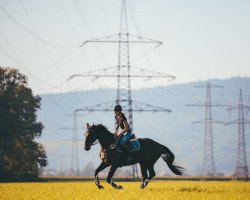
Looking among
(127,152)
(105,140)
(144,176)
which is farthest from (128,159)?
(105,140)

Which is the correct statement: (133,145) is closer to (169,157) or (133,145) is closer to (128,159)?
(128,159)

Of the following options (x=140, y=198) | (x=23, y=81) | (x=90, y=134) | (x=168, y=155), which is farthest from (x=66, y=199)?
(x=23, y=81)

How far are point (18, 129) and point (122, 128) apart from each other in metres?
42.0

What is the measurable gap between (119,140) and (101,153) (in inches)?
33.5

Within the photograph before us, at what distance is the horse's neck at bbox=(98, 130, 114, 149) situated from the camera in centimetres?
2252

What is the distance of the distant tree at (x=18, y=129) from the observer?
6169cm

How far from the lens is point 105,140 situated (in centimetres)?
2255

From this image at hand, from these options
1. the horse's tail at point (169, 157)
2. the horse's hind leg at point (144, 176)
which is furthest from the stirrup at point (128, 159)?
the horse's tail at point (169, 157)

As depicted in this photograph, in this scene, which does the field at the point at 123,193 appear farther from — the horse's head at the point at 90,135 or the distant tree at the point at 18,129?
the distant tree at the point at 18,129

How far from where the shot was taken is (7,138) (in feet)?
204

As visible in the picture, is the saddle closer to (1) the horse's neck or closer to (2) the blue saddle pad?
(2) the blue saddle pad

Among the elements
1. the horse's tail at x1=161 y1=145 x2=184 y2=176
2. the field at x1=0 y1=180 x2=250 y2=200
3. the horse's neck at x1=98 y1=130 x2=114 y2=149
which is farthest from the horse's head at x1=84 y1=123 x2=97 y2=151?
the horse's tail at x1=161 y1=145 x2=184 y2=176

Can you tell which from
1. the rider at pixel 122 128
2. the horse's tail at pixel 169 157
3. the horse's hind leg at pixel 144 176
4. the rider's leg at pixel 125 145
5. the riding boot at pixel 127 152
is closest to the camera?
the rider at pixel 122 128

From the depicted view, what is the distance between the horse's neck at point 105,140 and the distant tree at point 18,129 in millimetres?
39510
